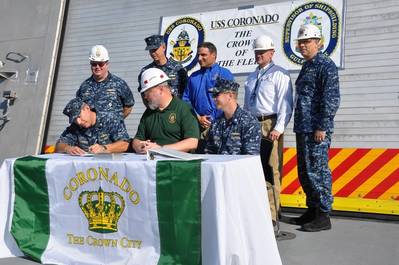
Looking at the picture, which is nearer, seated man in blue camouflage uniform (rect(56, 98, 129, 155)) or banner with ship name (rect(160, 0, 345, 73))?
seated man in blue camouflage uniform (rect(56, 98, 129, 155))

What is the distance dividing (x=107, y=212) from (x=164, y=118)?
100cm

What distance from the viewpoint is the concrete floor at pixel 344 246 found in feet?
12.5

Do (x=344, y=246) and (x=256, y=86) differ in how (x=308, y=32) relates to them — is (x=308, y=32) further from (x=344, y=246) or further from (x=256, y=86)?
(x=344, y=246)

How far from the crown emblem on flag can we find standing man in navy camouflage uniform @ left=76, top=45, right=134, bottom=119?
145 centimetres

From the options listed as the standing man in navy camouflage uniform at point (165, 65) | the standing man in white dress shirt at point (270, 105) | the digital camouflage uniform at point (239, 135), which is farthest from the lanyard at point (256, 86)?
the digital camouflage uniform at point (239, 135)

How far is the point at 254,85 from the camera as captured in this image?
5090 mm

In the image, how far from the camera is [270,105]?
4.98 metres

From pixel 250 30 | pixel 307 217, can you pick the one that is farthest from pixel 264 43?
pixel 307 217

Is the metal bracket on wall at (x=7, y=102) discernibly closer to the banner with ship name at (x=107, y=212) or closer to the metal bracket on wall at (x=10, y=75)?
the metal bracket on wall at (x=10, y=75)

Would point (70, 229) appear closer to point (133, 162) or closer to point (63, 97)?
point (133, 162)

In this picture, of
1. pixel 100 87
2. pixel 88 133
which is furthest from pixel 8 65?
pixel 88 133

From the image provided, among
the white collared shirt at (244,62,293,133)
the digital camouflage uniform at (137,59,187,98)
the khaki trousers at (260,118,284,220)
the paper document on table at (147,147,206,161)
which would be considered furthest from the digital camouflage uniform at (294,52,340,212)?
the paper document on table at (147,147,206,161)

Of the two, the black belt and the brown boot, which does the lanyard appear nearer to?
the black belt

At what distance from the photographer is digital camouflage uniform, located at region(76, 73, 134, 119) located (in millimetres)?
5117
